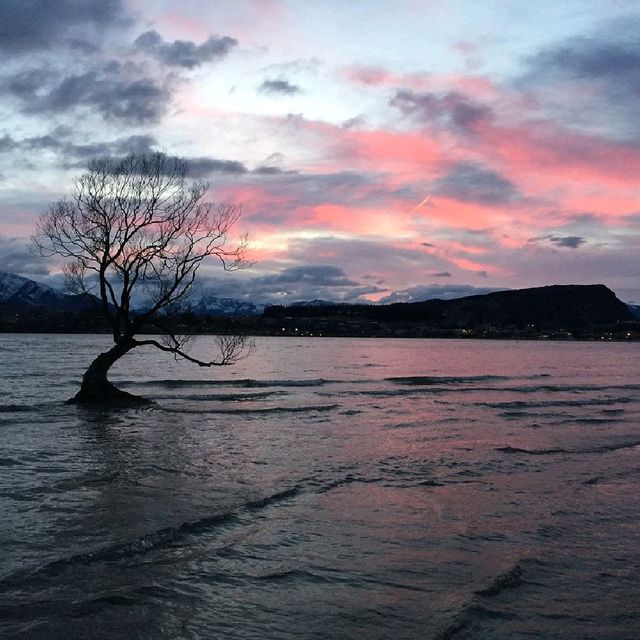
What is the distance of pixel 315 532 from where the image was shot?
1079 centimetres

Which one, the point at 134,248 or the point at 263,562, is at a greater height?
the point at 134,248

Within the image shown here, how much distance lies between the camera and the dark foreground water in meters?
7.36

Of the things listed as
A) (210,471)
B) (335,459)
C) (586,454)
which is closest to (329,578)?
(210,471)

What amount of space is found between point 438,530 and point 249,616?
4794 mm

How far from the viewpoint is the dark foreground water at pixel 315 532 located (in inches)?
290

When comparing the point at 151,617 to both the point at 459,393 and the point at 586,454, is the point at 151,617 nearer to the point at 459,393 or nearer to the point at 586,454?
the point at 586,454

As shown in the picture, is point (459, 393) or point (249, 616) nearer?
point (249, 616)

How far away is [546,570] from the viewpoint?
9234mm

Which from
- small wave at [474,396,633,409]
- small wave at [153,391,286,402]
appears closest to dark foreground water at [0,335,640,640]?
small wave at [474,396,633,409]

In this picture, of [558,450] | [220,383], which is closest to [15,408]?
[220,383]

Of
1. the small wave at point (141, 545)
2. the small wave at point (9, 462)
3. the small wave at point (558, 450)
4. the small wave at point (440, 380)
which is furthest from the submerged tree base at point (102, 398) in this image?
the small wave at point (440, 380)

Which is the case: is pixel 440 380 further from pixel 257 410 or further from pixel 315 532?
pixel 315 532

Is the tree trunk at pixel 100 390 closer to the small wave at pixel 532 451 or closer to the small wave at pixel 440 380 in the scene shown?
the small wave at pixel 532 451

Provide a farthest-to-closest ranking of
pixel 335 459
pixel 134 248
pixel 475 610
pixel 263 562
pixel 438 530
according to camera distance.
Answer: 1. pixel 134 248
2. pixel 335 459
3. pixel 438 530
4. pixel 263 562
5. pixel 475 610
